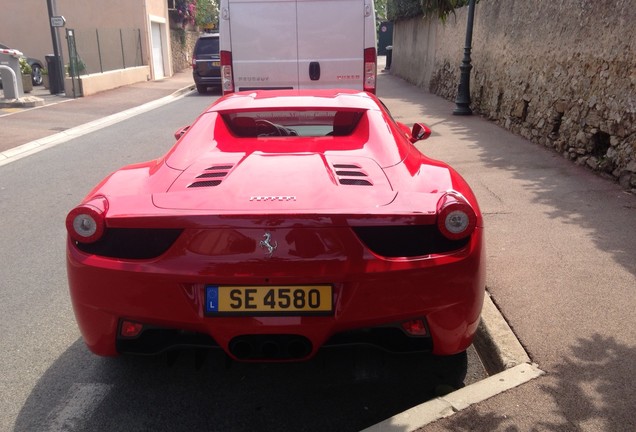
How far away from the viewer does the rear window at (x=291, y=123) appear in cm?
408

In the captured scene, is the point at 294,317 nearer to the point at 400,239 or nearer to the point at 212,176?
the point at 400,239

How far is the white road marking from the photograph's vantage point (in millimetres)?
2854

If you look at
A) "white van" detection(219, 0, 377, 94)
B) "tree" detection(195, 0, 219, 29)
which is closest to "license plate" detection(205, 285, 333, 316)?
"white van" detection(219, 0, 377, 94)

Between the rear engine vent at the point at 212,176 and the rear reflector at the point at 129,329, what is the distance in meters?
0.70

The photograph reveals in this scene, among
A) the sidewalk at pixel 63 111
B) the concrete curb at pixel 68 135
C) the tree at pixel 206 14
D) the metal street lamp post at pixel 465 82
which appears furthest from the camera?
the tree at pixel 206 14

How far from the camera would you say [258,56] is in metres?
9.58

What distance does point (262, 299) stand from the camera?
2611mm

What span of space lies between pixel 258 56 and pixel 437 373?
23.8ft

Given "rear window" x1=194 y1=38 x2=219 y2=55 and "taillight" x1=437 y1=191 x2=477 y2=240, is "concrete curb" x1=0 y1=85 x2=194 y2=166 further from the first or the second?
"taillight" x1=437 y1=191 x2=477 y2=240

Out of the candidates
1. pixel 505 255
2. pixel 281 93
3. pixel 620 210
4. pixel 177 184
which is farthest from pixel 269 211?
pixel 620 210

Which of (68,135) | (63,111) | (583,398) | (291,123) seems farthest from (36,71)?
(583,398)

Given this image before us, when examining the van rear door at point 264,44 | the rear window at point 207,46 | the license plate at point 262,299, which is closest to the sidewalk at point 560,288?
A: the license plate at point 262,299

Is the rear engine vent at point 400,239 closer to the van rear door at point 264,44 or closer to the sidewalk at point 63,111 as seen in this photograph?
the van rear door at point 264,44

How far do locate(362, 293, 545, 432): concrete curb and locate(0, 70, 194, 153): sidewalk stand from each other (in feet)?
31.6
